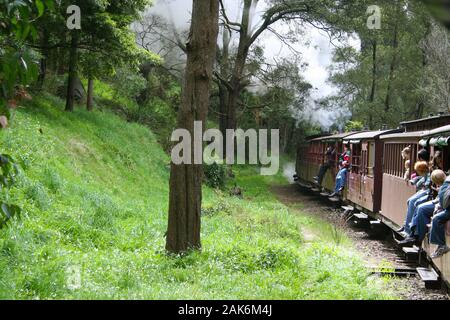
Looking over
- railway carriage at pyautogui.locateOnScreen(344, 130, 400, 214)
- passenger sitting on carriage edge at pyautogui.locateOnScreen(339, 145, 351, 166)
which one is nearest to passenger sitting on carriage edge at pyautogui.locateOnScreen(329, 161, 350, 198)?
passenger sitting on carriage edge at pyautogui.locateOnScreen(339, 145, 351, 166)

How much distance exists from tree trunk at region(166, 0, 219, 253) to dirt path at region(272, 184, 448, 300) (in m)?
3.28

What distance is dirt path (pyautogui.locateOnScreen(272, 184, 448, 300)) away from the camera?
8000mm

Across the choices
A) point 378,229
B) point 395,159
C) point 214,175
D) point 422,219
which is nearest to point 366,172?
point 378,229

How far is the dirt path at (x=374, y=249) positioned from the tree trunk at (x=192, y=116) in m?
3.28

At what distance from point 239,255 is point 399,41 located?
2913cm

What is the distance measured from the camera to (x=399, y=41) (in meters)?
33.3

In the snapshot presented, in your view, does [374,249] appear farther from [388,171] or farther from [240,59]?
[240,59]

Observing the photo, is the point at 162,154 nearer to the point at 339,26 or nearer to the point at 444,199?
the point at 339,26

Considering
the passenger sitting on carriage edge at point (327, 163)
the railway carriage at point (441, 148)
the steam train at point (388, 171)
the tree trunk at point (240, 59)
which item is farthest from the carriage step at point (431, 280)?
the tree trunk at point (240, 59)

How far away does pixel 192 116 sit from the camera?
7.77 metres

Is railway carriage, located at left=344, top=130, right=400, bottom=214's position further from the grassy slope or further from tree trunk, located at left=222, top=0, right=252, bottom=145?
tree trunk, located at left=222, top=0, right=252, bottom=145

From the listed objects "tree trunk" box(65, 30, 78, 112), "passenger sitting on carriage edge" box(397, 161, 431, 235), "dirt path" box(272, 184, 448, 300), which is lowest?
"dirt path" box(272, 184, 448, 300)

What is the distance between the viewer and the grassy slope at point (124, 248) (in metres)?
5.94
